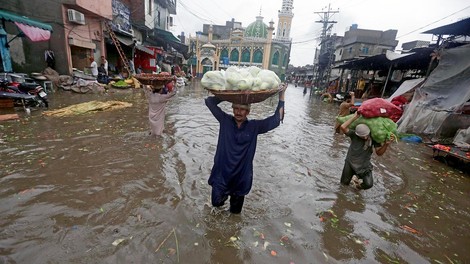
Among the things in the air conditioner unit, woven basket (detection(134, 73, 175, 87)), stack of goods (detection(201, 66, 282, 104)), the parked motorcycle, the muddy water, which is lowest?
the muddy water

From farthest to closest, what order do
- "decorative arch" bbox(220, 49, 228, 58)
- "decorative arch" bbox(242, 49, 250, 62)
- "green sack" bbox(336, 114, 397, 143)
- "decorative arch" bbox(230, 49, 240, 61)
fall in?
"decorative arch" bbox(220, 49, 228, 58) → "decorative arch" bbox(230, 49, 240, 61) → "decorative arch" bbox(242, 49, 250, 62) → "green sack" bbox(336, 114, 397, 143)

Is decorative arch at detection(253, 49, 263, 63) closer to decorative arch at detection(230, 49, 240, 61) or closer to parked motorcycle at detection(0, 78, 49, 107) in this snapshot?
decorative arch at detection(230, 49, 240, 61)

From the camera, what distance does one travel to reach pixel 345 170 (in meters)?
4.32

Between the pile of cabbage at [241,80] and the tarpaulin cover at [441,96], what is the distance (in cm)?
914

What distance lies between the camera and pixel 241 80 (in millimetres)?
2424

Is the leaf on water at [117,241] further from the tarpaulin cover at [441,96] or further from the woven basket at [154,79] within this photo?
the tarpaulin cover at [441,96]

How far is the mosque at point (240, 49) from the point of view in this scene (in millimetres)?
52625

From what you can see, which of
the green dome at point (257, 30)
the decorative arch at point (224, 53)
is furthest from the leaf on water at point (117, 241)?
the green dome at point (257, 30)

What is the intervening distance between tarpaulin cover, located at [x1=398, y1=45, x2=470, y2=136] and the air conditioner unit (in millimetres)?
16631

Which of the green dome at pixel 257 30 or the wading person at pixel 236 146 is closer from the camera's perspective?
the wading person at pixel 236 146

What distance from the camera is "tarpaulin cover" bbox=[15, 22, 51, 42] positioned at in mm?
9328

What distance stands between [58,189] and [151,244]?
199 cm

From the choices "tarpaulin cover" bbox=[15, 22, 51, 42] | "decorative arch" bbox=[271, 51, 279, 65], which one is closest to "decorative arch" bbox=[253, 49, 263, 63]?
"decorative arch" bbox=[271, 51, 279, 65]

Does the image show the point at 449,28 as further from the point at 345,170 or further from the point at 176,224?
the point at 176,224
